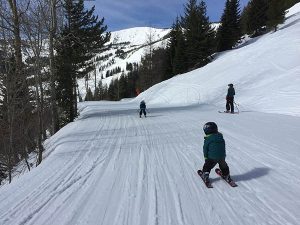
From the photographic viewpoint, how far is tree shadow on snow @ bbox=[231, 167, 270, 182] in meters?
7.45

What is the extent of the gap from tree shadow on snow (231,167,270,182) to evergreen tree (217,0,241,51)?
50.6 metres

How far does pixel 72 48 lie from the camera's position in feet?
87.4

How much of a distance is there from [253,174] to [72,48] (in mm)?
21975

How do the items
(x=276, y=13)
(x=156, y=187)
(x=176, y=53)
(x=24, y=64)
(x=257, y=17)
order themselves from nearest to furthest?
(x=156, y=187)
(x=24, y=64)
(x=276, y=13)
(x=176, y=53)
(x=257, y=17)

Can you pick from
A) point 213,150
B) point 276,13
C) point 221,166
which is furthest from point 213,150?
point 276,13

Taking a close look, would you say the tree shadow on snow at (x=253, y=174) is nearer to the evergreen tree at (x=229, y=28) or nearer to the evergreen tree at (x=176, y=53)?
the evergreen tree at (x=176, y=53)

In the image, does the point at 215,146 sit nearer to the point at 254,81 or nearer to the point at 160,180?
the point at 160,180

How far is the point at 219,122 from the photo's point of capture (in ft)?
53.2

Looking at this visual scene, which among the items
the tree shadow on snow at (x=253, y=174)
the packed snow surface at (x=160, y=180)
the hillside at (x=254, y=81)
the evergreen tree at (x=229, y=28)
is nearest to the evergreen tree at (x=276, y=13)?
the evergreen tree at (x=229, y=28)

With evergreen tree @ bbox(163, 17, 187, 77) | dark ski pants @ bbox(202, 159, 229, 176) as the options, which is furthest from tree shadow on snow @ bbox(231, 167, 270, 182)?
evergreen tree @ bbox(163, 17, 187, 77)

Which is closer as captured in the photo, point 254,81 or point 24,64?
point 24,64

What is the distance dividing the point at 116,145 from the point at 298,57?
892 inches

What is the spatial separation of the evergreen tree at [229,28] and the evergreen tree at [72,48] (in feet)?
93.1

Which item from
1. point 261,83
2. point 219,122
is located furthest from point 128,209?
point 261,83
